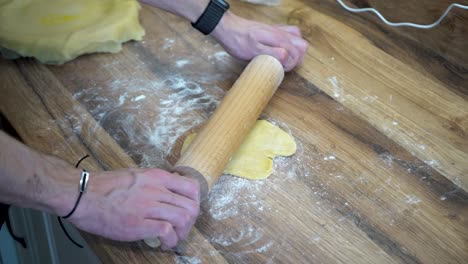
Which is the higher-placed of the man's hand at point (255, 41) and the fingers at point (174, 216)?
the man's hand at point (255, 41)

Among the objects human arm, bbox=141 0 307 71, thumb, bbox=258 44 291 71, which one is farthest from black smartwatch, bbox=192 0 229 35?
thumb, bbox=258 44 291 71

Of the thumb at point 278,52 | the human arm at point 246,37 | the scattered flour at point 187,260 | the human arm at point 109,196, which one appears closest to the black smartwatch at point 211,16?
the human arm at point 246,37

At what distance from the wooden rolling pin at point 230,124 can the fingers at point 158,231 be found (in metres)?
0.02

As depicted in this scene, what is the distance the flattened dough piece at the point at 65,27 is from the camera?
39.7 inches

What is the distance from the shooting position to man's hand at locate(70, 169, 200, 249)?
0.70m

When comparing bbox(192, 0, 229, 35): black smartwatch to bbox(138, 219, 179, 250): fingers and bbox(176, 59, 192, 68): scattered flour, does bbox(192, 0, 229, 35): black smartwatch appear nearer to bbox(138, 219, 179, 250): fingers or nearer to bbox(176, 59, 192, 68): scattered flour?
bbox(176, 59, 192, 68): scattered flour

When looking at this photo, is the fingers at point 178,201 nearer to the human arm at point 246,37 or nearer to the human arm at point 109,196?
the human arm at point 109,196

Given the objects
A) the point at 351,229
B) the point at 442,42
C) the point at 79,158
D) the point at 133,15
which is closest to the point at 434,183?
the point at 351,229

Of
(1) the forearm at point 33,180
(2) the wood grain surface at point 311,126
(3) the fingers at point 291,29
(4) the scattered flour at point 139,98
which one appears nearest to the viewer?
(1) the forearm at point 33,180

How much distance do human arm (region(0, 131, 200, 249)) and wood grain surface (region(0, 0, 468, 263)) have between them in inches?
2.1

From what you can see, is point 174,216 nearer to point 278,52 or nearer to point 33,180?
point 33,180

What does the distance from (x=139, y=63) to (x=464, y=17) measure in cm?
78

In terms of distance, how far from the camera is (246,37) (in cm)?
104

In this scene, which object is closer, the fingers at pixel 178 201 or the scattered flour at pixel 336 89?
the fingers at pixel 178 201
